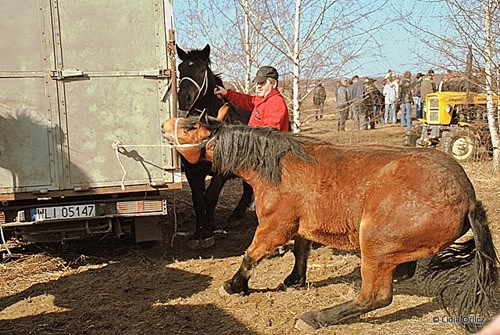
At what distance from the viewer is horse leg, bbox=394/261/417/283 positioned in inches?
178

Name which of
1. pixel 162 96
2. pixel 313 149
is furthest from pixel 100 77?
pixel 313 149

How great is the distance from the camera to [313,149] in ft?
15.6

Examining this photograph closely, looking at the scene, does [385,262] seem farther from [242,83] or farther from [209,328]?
[242,83]

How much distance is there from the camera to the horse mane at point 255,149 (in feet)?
15.5

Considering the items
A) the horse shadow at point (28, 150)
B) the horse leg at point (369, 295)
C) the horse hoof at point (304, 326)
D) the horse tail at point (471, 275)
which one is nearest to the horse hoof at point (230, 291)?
the horse hoof at point (304, 326)

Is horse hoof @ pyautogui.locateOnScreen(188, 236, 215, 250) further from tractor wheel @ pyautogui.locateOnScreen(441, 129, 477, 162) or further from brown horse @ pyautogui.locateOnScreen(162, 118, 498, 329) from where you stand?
tractor wheel @ pyautogui.locateOnScreen(441, 129, 477, 162)

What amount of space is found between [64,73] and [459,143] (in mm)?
10469

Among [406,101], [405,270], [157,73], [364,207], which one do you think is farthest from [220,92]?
[406,101]

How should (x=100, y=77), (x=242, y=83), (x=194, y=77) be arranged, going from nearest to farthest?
(x=100, y=77)
(x=194, y=77)
(x=242, y=83)

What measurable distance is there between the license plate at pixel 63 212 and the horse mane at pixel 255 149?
1647 millimetres

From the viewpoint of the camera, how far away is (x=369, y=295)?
13.8 feet

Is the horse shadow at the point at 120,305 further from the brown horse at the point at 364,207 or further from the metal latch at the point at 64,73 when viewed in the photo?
the metal latch at the point at 64,73

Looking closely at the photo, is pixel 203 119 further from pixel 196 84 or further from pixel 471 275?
pixel 471 275

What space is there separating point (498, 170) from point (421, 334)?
7.66 metres
